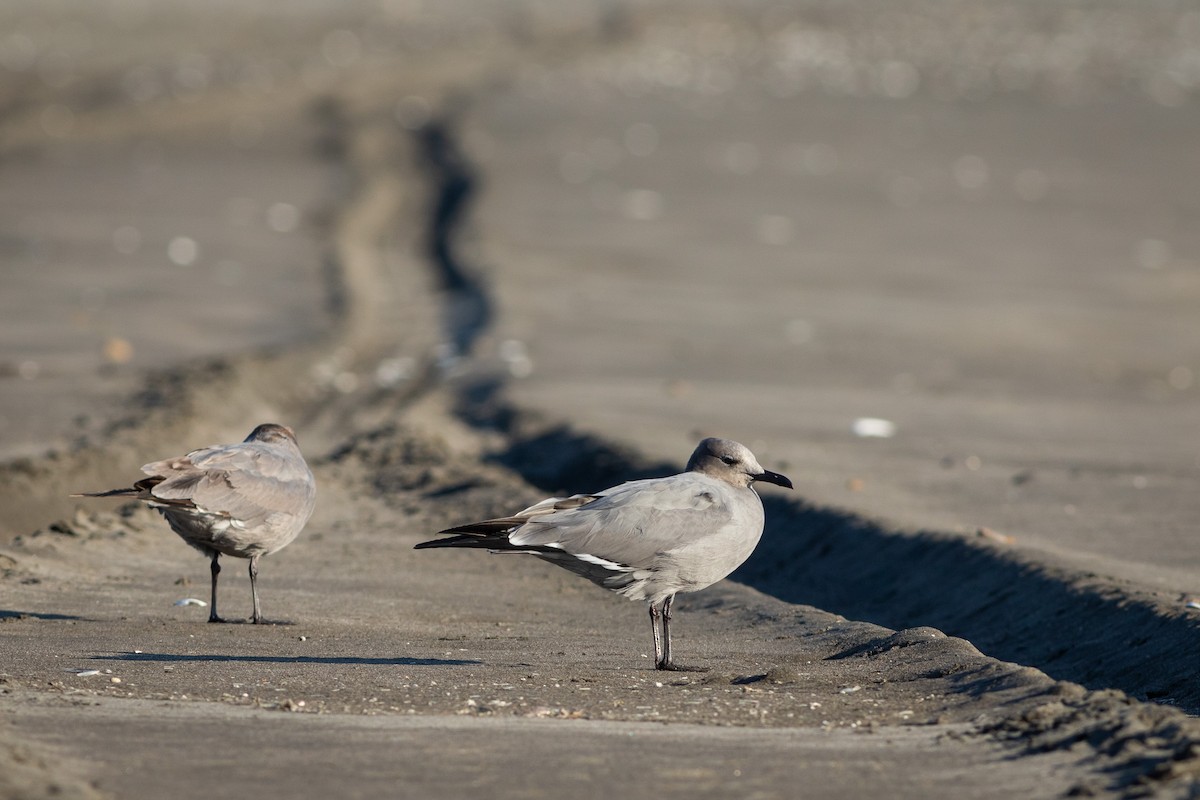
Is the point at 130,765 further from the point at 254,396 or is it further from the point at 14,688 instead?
the point at 254,396

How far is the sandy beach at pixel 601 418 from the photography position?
17.3ft

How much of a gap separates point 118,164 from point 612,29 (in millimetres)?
21707

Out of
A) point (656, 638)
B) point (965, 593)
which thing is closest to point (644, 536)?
point (656, 638)

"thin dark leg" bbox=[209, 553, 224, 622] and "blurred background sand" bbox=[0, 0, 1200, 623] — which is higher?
"blurred background sand" bbox=[0, 0, 1200, 623]

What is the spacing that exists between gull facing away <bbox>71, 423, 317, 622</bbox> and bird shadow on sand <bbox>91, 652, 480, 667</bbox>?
0.77 m

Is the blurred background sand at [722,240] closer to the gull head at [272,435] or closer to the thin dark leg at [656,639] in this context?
the thin dark leg at [656,639]

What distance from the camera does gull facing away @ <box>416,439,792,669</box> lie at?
21.4 feet

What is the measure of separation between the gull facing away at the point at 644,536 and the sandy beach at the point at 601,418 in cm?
35

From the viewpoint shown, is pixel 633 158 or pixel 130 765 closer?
pixel 130 765

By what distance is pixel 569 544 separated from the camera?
256 inches

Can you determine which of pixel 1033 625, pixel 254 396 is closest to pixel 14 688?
pixel 1033 625

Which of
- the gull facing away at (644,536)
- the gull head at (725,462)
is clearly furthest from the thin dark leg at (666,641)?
the gull head at (725,462)

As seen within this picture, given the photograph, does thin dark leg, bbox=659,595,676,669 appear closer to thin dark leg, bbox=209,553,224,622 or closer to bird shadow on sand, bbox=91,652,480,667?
bird shadow on sand, bbox=91,652,480,667

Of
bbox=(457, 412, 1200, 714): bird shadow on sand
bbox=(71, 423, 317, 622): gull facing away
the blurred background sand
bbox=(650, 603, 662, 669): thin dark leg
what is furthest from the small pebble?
bbox=(71, 423, 317, 622): gull facing away
